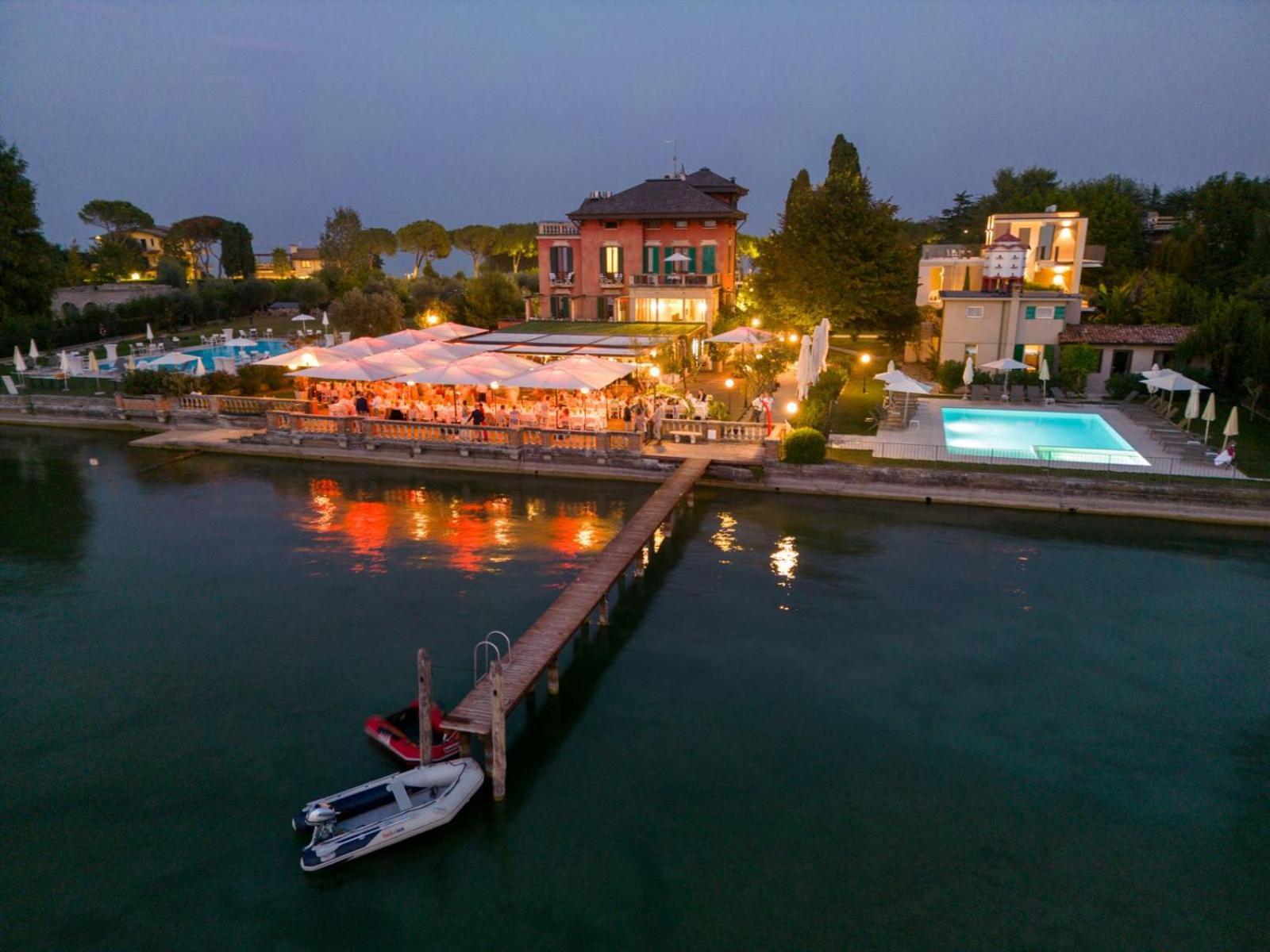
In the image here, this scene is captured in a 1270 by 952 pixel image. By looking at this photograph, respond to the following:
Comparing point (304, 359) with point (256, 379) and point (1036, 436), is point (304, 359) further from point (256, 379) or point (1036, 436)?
point (1036, 436)

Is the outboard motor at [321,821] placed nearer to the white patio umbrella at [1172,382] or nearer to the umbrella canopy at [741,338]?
the umbrella canopy at [741,338]

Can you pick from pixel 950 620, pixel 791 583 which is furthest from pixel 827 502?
pixel 950 620

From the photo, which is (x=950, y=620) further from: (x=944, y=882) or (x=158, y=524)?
(x=158, y=524)

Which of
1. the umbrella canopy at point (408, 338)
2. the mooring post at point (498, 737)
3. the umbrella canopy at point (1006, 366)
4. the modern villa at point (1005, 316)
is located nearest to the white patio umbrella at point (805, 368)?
the umbrella canopy at point (1006, 366)

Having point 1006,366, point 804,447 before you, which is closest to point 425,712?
point 804,447

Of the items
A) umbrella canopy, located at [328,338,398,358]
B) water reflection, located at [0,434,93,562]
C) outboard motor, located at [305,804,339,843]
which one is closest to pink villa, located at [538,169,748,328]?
umbrella canopy, located at [328,338,398,358]

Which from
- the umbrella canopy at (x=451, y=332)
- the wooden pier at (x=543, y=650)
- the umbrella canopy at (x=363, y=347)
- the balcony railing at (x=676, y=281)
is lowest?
the wooden pier at (x=543, y=650)
